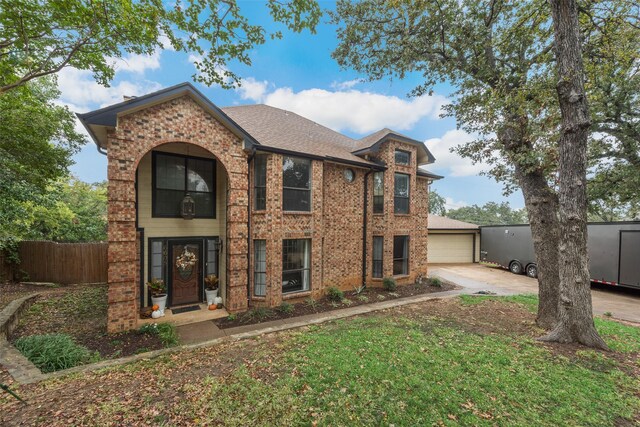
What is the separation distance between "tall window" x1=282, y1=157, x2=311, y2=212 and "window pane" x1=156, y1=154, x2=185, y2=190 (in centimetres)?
321

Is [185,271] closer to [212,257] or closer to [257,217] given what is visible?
[212,257]

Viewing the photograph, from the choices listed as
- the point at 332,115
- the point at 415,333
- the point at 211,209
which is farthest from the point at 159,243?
the point at 332,115

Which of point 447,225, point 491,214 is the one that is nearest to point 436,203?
point 491,214

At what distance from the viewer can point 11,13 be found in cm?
520

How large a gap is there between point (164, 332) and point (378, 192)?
28.7 ft

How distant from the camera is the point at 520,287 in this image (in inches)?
474

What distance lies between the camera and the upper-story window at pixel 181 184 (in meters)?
7.51

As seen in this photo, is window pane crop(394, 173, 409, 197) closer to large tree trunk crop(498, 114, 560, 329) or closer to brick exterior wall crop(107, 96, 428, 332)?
brick exterior wall crop(107, 96, 428, 332)

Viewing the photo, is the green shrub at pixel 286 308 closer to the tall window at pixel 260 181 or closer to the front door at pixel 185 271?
the front door at pixel 185 271

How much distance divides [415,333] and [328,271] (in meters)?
4.27

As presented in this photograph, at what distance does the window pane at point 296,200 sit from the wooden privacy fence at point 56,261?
931cm

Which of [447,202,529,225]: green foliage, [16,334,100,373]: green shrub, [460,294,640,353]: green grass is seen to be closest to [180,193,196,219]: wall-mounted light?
[16,334,100,373]: green shrub

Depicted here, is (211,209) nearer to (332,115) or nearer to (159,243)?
(159,243)

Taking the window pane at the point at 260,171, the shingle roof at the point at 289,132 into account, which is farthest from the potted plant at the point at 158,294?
the shingle roof at the point at 289,132
